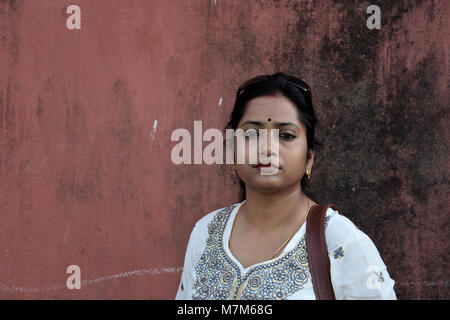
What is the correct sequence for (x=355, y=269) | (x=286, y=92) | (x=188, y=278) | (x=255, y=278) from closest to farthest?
(x=355, y=269) < (x=255, y=278) < (x=286, y=92) < (x=188, y=278)

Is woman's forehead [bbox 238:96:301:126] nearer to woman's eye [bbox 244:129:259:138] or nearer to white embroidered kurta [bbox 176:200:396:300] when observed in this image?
woman's eye [bbox 244:129:259:138]

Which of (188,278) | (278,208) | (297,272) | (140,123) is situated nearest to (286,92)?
(278,208)

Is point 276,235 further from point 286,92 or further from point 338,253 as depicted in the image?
point 286,92

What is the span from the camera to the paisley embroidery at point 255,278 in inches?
68.4

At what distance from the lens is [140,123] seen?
9.08 ft

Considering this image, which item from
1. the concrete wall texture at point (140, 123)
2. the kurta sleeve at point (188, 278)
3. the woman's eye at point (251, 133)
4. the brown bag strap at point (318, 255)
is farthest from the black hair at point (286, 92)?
the concrete wall texture at point (140, 123)

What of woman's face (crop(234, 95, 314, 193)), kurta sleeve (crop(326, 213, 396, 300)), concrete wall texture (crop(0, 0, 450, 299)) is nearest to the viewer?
kurta sleeve (crop(326, 213, 396, 300))

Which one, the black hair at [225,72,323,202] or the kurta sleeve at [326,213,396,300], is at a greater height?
the black hair at [225,72,323,202]

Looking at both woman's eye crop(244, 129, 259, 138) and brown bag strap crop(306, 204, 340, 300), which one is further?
woman's eye crop(244, 129, 259, 138)

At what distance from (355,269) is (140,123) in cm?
161

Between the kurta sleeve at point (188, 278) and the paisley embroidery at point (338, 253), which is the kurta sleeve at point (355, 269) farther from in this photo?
the kurta sleeve at point (188, 278)

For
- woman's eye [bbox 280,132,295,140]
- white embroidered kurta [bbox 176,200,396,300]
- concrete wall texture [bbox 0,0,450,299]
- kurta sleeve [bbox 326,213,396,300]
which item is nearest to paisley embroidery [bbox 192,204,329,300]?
white embroidered kurta [bbox 176,200,396,300]

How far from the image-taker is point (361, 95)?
2.68 m

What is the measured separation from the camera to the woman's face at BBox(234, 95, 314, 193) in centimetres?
181
